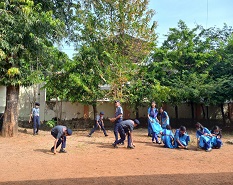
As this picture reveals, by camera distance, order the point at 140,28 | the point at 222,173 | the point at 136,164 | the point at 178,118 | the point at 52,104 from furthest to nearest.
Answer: the point at 178,118 → the point at 52,104 → the point at 140,28 → the point at 136,164 → the point at 222,173

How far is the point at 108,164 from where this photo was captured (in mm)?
7777

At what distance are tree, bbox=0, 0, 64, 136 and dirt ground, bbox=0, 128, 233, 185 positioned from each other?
2.16 meters

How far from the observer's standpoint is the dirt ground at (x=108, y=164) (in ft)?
20.8

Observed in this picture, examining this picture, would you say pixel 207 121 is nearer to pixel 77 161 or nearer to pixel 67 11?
pixel 67 11

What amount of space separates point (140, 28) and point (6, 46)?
6.74 metres

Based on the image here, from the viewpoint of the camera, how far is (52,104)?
18594 millimetres

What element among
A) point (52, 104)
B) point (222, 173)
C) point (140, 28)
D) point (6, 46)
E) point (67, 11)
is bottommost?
point (222, 173)

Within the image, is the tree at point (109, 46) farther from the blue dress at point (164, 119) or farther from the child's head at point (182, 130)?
the child's head at point (182, 130)

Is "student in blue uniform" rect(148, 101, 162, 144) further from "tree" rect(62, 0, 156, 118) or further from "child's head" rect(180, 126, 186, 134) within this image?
"tree" rect(62, 0, 156, 118)

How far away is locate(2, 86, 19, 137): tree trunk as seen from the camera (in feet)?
39.6

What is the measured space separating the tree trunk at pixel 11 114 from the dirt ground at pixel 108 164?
0.91 meters

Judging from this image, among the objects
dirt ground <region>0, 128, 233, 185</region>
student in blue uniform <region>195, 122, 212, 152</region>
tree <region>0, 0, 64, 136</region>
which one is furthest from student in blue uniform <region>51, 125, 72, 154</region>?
student in blue uniform <region>195, 122, 212, 152</region>

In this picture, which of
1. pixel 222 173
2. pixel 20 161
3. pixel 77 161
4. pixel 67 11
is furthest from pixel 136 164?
pixel 67 11

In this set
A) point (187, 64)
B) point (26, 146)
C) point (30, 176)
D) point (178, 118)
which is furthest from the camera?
point (178, 118)
